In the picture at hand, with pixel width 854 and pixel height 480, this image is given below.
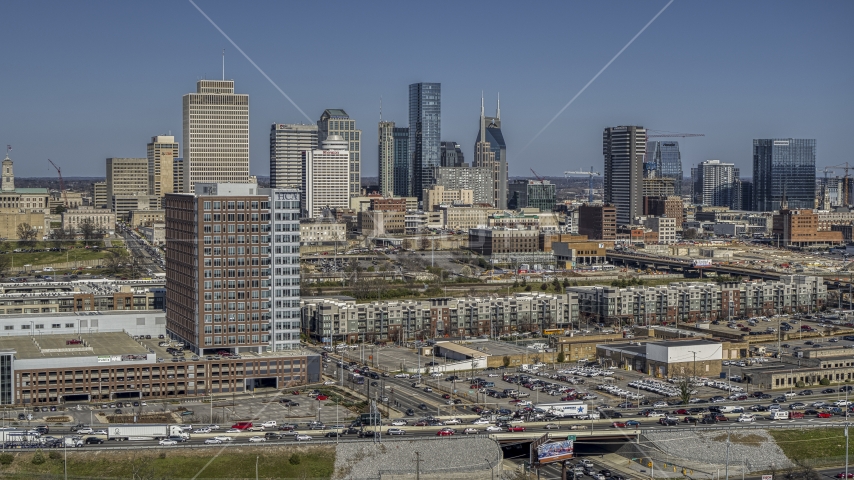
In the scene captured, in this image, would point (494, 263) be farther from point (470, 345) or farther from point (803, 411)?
point (803, 411)

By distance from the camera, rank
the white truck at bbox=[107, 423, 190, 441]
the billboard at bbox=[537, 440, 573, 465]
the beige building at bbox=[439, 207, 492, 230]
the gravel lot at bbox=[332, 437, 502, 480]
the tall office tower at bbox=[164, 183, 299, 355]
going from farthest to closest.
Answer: the beige building at bbox=[439, 207, 492, 230]
the tall office tower at bbox=[164, 183, 299, 355]
the white truck at bbox=[107, 423, 190, 441]
the billboard at bbox=[537, 440, 573, 465]
the gravel lot at bbox=[332, 437, 502, 480]

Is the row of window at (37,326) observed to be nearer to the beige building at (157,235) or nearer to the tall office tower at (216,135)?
the beige building at (157,235)

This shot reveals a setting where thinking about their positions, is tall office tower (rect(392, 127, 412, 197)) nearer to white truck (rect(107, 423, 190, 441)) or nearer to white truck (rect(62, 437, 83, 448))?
white truck (rect(107, 423, 190, 441))

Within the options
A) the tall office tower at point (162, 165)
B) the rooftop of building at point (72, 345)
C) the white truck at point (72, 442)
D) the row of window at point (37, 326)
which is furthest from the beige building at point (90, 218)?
the white truck at point (72, 442)

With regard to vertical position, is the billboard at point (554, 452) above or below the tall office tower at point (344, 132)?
below

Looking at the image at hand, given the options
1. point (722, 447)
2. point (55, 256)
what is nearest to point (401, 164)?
point (55, 256)

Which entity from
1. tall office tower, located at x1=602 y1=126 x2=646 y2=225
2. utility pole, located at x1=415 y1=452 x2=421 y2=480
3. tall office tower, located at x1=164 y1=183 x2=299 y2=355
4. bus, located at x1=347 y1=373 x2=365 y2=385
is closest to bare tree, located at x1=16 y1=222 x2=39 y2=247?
tall office tower, located at x1=164 y1=183 x2=299 y2=355
